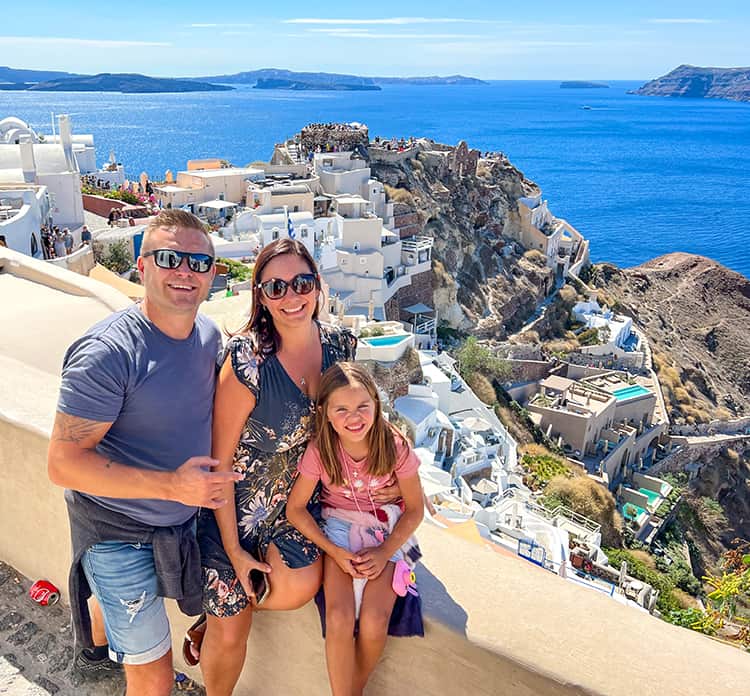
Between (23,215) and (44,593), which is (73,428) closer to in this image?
(44,593)

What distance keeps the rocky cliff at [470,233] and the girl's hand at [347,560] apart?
30.2m

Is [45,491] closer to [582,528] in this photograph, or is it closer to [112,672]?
[112,672]

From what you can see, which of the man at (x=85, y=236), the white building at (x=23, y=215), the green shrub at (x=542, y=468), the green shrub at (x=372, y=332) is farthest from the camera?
the green shrub at (x=542, y=468)

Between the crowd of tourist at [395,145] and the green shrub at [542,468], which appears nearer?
the green shrub at [542,468]

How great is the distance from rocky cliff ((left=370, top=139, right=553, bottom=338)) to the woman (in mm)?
30073

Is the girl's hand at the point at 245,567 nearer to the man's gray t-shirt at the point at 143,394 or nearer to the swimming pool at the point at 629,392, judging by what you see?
the man's gray t-shirt at the point at 143,394

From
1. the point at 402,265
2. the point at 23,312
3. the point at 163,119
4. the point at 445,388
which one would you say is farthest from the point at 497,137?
the point at 23,312

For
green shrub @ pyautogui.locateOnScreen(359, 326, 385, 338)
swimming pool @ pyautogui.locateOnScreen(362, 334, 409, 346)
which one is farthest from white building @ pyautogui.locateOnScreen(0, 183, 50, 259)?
green shrub @ pyautogui.locateOnScreen(359, 326, 385, 338)

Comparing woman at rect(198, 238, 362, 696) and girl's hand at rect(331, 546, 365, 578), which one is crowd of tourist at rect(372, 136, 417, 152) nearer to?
woman at rect(198, 238, 362, 696)

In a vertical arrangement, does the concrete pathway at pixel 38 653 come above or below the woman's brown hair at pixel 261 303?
below

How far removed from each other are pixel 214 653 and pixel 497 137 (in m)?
127

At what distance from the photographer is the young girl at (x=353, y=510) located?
2.20 m

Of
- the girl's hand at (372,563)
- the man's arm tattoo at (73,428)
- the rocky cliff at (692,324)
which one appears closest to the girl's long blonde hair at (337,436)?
the girl's hand at (372,563)

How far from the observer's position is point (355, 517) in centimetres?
240
